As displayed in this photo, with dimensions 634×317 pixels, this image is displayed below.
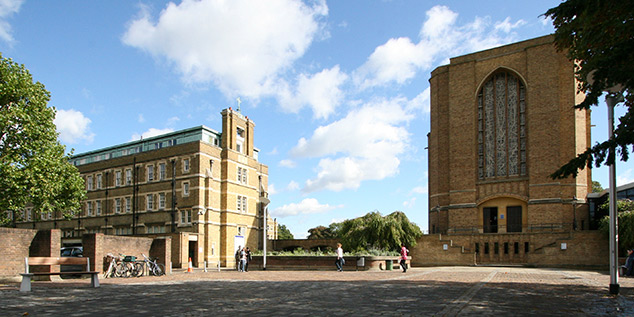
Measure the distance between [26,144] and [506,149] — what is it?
4044 cm

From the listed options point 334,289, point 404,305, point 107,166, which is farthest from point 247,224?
point 404,305

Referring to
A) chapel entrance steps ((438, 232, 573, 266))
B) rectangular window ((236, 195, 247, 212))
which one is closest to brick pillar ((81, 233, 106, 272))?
chapel entrance steps ((438, 232, 573, 266))

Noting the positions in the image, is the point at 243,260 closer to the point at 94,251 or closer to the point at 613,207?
the point at 94,251

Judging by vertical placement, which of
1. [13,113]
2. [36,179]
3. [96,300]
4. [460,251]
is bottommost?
[460,251]

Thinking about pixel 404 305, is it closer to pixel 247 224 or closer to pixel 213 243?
pixel 213 243

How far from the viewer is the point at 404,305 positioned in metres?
11.0

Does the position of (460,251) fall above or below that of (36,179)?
below

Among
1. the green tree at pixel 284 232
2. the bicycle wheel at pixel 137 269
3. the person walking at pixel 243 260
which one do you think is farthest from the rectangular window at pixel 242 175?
the green tree at pixel 284 232

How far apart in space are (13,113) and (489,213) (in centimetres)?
4048

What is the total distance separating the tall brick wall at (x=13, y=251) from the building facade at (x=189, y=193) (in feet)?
83.2

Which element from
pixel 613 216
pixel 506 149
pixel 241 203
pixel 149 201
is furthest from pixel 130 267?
pixel 506 149

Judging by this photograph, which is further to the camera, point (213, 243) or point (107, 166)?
point (107, 166)

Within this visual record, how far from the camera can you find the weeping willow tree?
40.5m

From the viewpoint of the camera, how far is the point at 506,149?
50000mm
